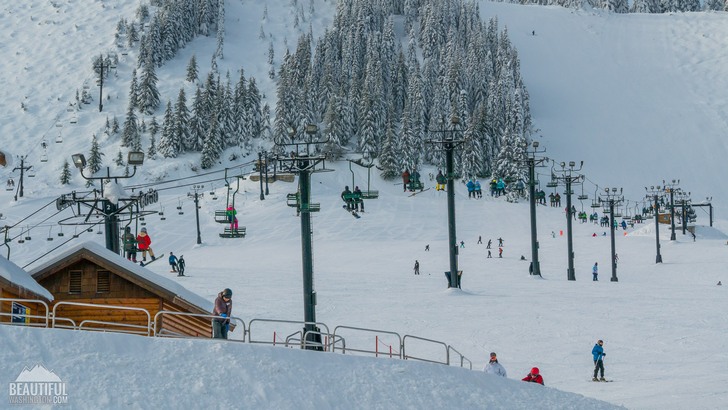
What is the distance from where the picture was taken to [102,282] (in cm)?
1873

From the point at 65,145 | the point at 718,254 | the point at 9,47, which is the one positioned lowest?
the point at 718,254

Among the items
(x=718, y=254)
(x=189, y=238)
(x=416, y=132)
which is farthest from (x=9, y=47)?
(x=718, y=254)

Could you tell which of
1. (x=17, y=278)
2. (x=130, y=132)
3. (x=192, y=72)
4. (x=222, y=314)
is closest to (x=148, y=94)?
(x=130, y=132)

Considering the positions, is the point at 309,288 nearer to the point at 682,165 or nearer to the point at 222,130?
the point at 222,130

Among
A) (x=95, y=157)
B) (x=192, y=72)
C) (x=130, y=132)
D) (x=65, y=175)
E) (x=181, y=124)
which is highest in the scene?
(x=192, y=72)

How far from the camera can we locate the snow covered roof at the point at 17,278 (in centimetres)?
1523

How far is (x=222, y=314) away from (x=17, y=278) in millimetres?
3537

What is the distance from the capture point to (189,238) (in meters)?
65.4

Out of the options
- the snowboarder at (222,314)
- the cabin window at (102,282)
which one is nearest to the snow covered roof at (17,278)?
the cabin window at (102,282)

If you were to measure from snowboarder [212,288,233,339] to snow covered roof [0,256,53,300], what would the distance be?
10.1 feet

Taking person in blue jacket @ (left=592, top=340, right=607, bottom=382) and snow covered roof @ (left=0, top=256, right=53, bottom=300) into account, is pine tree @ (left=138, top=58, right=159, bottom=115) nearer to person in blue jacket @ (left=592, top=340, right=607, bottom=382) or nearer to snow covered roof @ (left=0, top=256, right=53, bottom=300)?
person in blue jacket @ (left=592, top=340, right=607, bottom=382)

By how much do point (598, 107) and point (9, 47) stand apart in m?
90.2

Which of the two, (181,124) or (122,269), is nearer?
(122,269)

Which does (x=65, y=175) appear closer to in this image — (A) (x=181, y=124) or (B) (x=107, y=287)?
(A) (x=181, y=124)
